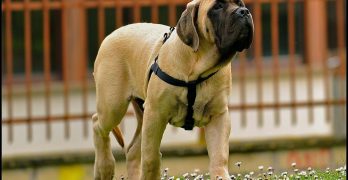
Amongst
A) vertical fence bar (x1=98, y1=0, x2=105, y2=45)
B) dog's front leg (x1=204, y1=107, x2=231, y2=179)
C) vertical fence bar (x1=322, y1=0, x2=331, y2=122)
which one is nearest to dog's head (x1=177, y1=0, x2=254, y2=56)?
dog's front leg (x1=204, y1=107, x2=231, y2=179)

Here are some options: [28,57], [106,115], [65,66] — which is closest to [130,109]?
[65,66]

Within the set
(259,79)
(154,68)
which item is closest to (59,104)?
(259,79)

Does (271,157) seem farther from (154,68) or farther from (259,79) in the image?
(154,68)

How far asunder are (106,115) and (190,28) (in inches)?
57.2

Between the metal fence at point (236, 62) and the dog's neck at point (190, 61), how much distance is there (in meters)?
4.45

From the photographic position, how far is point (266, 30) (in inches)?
577

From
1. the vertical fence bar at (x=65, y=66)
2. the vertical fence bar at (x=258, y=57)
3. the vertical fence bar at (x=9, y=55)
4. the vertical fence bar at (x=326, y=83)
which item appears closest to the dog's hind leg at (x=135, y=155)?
the vertical fence bar at (x=9, y=55)

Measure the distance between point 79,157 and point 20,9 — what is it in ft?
4.86

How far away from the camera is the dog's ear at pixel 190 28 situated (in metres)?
7.90

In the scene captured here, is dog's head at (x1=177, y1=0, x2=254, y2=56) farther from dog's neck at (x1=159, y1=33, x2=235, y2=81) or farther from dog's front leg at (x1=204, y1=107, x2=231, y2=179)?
dog's front leg at (x1=204, y1=107, x2=231, y2=179)

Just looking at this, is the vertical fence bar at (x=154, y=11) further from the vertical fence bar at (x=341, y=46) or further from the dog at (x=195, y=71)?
the dog at (x=195, y=71)

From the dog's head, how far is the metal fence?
4.63 meters

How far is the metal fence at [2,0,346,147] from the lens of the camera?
12625mm

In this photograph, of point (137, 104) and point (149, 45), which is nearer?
point (149, 45)
